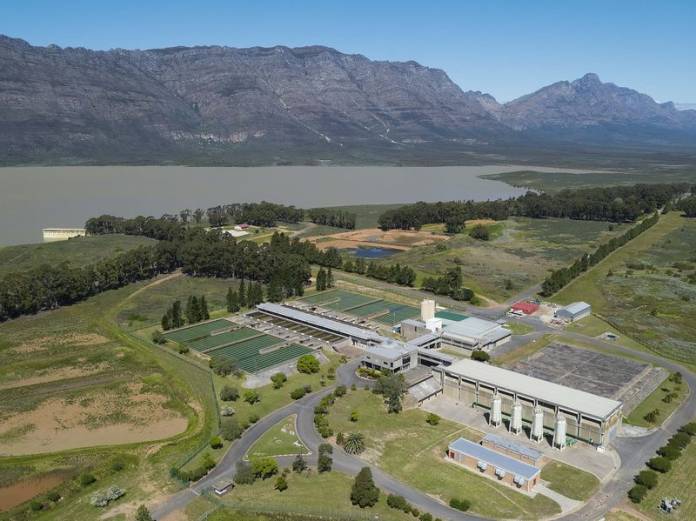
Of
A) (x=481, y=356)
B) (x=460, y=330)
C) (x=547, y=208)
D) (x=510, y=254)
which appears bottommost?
(x=481, y=356)

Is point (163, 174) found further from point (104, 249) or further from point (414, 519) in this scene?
point (414, 519)

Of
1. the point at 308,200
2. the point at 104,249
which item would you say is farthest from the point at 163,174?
the point at 104,249

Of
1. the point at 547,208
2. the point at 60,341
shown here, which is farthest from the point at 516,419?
the point at 547,208

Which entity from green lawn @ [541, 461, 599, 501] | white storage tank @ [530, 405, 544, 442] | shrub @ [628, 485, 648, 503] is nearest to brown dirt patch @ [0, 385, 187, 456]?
white storage tank @ [530, 405, 544, 442]

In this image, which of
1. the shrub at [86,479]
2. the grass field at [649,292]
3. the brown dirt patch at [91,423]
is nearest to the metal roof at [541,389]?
the grass field at [649,292]

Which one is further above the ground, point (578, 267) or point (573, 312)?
point (578, 267)

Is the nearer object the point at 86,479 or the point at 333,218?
the point at 86,479

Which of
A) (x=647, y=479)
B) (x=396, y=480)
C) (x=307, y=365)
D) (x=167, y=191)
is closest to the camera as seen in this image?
(x=647, y=479)

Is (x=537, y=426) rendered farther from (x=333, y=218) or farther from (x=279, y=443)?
(x=333, y=218)
